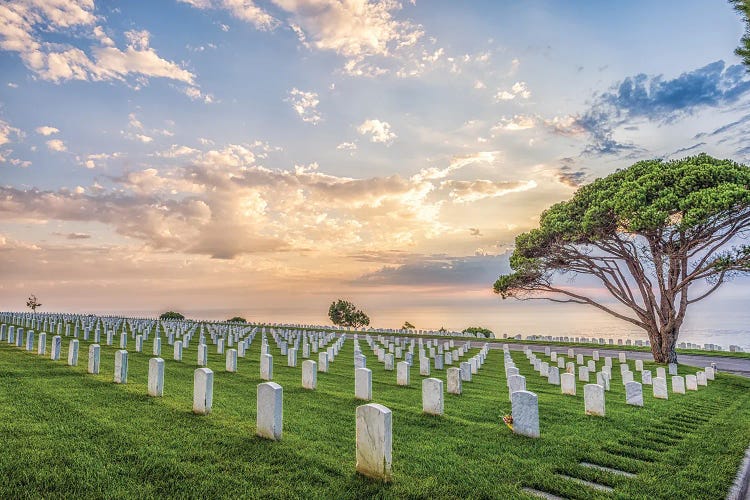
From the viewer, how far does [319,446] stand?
20.4ft

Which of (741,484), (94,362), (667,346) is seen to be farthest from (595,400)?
(667,346)

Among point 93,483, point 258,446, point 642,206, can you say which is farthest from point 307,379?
point 642,206

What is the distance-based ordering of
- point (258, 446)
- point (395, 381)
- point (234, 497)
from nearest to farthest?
point (234, 497)
point (258, 446)
point (395, 381)

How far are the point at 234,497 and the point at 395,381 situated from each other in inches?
392

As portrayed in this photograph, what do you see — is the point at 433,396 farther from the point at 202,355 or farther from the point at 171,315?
the point at 171,315

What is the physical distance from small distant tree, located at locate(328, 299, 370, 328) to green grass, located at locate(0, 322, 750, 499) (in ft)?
142

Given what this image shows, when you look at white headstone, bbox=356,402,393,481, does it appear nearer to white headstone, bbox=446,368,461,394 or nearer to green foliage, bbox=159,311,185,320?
white headstone, bbox=446,368,461,394

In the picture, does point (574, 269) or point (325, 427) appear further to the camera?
point (574, 269)

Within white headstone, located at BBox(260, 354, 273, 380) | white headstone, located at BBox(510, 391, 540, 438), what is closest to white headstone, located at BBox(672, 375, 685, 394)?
white headstone, located at BBox(510, 391, 540, 438)

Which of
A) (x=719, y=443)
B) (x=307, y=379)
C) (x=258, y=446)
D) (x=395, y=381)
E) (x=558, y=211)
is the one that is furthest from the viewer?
(x=558, y=211)

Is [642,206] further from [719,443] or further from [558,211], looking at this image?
[719,443]

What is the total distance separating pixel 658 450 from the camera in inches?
278

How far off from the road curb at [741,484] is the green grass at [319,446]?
0.33 ft

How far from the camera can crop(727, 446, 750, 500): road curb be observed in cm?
530
